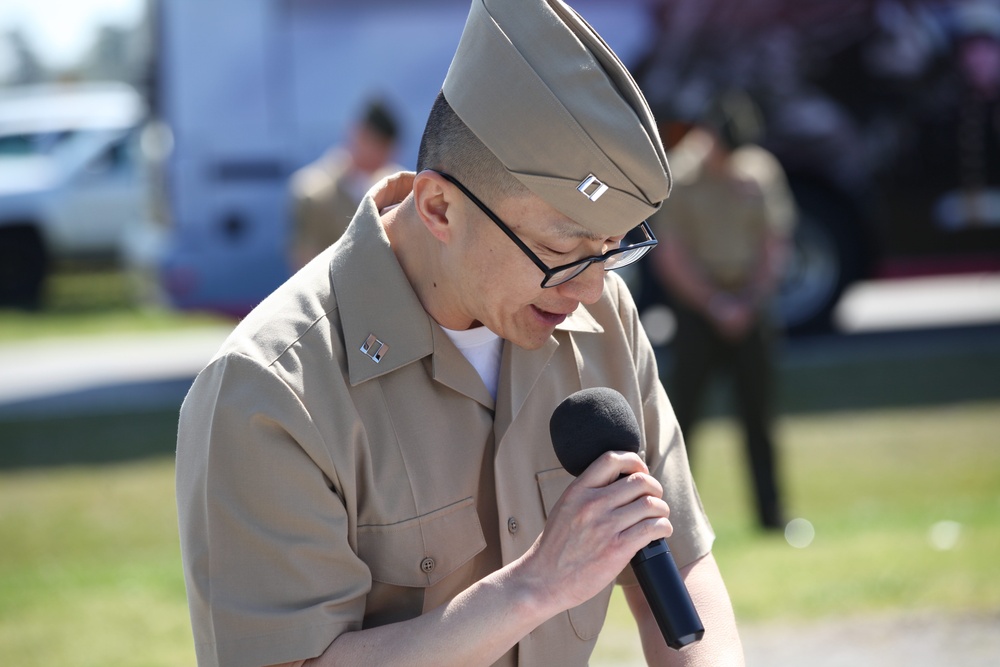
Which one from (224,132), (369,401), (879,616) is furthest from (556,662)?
(224,132)

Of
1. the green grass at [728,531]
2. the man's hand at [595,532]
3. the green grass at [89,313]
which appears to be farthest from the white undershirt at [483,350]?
the green grass at [89,313]

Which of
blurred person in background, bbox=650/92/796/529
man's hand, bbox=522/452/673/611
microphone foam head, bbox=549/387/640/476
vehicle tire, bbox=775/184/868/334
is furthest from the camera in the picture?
vehicle tire, bbox=775/184/868/334

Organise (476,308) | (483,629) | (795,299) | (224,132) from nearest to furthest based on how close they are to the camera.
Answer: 1. (483,629)
2. (476,308)
3. (224,132)
4. (795,299)

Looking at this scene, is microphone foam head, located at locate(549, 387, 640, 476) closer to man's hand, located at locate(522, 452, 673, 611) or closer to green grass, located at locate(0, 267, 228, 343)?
man's hand, located at locate(522, 452, 673, 611)

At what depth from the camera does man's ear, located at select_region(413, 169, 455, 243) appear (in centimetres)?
194

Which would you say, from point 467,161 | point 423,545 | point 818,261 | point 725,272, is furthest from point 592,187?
point 818,261

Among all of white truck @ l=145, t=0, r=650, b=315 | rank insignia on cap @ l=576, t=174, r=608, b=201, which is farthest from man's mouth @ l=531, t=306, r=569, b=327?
white truck @ l=145, t=0, r=650, b=315

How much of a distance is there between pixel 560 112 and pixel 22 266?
18229 mm

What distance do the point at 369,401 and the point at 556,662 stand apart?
0.55 metres

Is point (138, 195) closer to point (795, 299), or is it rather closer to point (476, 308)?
point (795, 299)

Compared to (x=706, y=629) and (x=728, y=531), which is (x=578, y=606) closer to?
(x=706, y=629)

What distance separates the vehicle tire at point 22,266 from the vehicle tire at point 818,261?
11921 mm

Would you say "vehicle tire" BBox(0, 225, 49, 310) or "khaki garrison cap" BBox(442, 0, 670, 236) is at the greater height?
"khaki garrison cap" BBox(442, 0, 670, 236)

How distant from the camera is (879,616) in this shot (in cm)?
508
